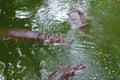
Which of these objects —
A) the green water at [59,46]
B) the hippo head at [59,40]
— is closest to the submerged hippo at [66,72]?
A: the green water at [59,46]

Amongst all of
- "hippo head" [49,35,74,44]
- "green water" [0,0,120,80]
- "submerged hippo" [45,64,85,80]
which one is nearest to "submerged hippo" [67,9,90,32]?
"green water" [0,0,120,80]

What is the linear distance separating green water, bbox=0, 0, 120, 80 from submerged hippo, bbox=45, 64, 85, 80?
0.59 feet

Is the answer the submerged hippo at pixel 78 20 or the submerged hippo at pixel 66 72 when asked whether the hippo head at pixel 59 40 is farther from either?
the submerged hippo at pixel 66 72

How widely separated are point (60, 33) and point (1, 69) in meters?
3.02

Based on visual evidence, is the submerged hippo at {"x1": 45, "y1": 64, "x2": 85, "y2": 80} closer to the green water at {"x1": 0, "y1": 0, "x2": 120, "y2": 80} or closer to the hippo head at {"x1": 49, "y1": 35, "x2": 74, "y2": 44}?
the green water at {"x1": 0, "y1": 0, "x2": 120, "y2": 80}

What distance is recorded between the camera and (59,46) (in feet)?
38.7

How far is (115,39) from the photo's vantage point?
39.3ft

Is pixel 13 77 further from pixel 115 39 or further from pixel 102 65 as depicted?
pixel 115 39

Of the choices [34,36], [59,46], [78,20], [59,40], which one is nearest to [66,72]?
[59,46]

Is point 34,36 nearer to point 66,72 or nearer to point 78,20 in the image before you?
point 78,20

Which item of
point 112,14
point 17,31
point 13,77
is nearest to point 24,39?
point 17,31

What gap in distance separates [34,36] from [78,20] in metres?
2.07

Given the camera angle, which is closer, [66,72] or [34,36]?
[66,72]

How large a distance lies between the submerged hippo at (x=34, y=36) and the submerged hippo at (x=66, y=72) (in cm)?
173
